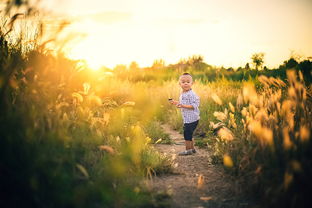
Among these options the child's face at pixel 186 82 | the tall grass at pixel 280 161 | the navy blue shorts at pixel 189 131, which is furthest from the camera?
the child's face at pixel 186 82

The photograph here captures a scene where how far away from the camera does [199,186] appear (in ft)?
10.00

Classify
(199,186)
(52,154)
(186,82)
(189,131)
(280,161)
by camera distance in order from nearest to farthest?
(52,154) < (280,161) < (199,186) < (189,131) < (186,82)

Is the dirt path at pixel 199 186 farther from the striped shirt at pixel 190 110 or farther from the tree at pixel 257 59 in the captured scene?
the tree at pixel 257 59

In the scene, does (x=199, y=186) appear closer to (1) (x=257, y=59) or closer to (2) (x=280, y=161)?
(2) (x=280, y=161)

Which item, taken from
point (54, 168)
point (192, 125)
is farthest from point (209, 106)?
point (54, 168)

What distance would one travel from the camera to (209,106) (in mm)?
7562

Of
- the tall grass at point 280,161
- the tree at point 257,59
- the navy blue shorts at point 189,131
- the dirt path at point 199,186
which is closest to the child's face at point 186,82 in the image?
the navy blue shorts at point 189,131

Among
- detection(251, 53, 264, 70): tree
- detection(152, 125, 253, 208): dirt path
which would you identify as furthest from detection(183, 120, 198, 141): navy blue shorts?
detection(251, 53, 264, 70): tree

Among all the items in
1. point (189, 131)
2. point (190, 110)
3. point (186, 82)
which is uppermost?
point (186, 82)

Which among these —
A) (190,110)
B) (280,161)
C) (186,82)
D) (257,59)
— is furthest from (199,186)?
(257,59)

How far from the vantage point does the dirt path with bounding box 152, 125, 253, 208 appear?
110 inches

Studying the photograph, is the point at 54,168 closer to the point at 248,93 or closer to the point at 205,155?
the point at 248,93

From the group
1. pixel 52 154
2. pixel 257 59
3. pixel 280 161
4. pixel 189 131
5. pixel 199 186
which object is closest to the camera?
pixel 52 154

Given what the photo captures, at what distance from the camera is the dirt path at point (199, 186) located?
2791 mm
